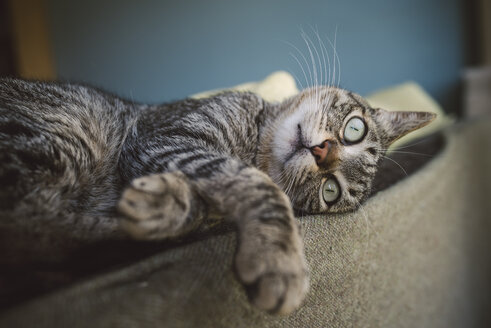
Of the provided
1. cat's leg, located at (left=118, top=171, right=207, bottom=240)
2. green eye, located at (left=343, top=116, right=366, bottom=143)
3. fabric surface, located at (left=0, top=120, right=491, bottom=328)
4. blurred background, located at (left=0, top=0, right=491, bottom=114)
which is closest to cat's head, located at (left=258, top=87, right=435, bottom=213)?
green eye, located at (left=343, top=116, right=366, bottom=143)

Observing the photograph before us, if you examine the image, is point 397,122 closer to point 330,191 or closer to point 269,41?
point 330,191

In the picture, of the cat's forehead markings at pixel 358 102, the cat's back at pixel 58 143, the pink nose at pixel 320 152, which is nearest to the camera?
the cat's back at pixel 58 143

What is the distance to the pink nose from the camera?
3.10ft

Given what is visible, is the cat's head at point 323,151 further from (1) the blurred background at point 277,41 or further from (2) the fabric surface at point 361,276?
(1) the blurred background at point 277,41

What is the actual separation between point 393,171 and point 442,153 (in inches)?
10.4

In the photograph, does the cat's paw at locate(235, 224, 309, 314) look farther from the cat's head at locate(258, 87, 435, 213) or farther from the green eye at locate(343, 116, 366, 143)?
the green eye at locate(343, 116, 366, 143)

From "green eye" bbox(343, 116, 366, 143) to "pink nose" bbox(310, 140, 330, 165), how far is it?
0.11 metres

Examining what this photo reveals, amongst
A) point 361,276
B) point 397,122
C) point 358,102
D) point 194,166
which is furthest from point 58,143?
point 397,122

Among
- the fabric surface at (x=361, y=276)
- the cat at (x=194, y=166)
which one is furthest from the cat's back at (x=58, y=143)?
the fabric surface at (x=361, y=276)

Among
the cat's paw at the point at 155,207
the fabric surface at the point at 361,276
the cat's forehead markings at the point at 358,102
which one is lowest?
the fabric surface at the point at 361,276

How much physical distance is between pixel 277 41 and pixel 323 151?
2306 mm

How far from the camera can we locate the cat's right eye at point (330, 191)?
3.15 feet

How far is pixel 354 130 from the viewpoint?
1.04 metres

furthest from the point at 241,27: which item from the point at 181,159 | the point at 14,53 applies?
the point at 14,53
